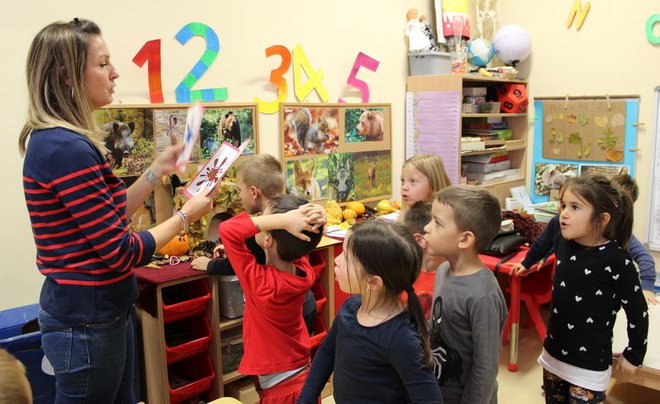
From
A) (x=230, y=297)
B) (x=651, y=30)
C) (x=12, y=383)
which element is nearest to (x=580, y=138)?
(x=651, y=30)

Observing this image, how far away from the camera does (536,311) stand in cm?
321

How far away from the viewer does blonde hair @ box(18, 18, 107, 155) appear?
139 centimetres

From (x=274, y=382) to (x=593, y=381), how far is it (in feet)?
3.70

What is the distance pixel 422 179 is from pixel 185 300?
1.22m

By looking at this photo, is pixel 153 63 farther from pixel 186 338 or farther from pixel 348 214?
pixel 348 214

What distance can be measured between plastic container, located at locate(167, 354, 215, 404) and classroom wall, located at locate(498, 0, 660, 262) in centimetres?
329

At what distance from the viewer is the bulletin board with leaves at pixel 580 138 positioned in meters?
3.98

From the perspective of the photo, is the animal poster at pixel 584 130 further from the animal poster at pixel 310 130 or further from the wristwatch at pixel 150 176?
the wristwatch at pixel 150 176

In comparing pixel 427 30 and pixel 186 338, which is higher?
pixel 427 30

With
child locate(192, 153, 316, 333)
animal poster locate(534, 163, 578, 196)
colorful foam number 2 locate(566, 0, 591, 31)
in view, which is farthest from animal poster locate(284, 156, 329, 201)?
colorful foam number 2 locate(566, 0, 591, 31)

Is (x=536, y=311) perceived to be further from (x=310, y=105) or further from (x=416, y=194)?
(x=310, y=105)

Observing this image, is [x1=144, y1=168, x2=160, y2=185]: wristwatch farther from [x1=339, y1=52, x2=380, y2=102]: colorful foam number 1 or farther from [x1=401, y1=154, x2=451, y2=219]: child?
[x1=339, y1=52, x2=380, y2=102]: colorful foam number 1

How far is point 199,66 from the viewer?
2.69m

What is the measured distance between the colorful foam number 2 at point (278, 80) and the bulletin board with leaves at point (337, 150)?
56 mm
